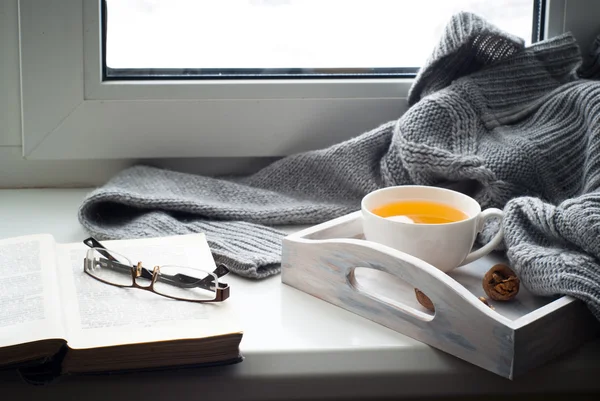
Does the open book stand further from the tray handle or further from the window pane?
the window pane

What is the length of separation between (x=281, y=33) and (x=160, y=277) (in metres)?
0.42

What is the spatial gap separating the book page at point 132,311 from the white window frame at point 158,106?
26cm

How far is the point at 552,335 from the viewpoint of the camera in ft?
1.84

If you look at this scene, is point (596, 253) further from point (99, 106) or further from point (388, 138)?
point (99, 106)

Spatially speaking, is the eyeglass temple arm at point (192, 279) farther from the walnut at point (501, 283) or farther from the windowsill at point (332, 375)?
the walnut at point (501, 283)

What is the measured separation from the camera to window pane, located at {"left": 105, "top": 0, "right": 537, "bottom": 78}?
916mm

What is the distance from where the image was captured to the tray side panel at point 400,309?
0.54 m

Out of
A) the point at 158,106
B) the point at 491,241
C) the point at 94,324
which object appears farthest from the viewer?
the point at 158,106

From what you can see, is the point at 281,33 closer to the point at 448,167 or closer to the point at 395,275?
the point at 448,167

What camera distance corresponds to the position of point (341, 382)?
1.87 feet

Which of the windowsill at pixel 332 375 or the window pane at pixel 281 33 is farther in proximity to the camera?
the window pane at pixel 281 33

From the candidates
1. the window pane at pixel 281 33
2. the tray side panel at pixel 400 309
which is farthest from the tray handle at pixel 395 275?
the window pane at pixel 281 33

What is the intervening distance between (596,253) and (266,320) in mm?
269

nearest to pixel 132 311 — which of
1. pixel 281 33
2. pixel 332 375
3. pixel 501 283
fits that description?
pixel 332 375
